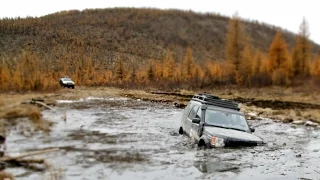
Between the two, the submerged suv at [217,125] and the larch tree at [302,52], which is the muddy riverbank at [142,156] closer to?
the submerged suv at [217,125]

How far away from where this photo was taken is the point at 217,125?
14.7 m

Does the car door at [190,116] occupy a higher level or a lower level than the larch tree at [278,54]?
lower

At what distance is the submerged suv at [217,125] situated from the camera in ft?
44.6

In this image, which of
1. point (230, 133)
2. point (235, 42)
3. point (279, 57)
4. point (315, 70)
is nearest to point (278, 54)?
point (279, 57)

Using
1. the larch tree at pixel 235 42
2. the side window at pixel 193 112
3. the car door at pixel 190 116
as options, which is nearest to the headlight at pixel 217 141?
the car door at pixel 190 116

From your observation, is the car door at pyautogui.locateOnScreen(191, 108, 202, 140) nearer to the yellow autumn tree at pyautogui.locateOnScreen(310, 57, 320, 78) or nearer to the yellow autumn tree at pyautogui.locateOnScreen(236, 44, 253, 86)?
the yellow autumn tree at pyautogui.locateOnScreen(236, 44, 253, 86)

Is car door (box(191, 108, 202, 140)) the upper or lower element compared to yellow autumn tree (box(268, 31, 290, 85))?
lower

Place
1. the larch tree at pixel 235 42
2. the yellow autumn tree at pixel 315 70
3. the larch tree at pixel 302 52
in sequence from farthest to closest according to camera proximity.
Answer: the larch tree at pixel 235 42 < the larch tree at pixel 302 52 < the yellow autumn tree at pixel 315 70

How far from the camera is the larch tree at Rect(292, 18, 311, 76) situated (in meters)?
86.3

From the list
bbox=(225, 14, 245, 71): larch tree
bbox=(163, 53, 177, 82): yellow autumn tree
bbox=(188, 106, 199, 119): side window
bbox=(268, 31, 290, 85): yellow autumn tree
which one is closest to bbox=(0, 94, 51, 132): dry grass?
bbox=(188, 106, 199, 119): side window

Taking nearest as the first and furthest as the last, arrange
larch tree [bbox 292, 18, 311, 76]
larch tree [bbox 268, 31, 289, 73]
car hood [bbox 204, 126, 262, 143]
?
car hood [bbox 204, 126, 262, 143], larch tree [bbox 292, 18, 311, 76], larch tree [bbox 268, 31, 289, 73]

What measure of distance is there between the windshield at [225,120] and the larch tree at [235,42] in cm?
7438

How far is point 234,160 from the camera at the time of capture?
42.9 feet

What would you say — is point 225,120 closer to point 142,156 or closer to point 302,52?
point 142,156
